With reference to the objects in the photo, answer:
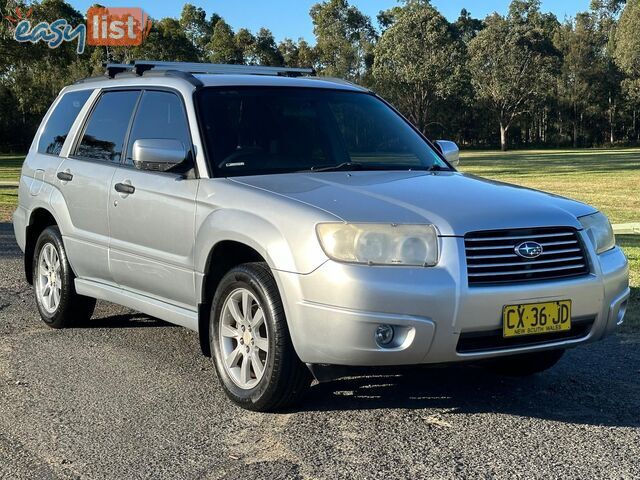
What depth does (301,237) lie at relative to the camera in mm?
4180

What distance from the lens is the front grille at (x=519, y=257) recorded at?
4.15m

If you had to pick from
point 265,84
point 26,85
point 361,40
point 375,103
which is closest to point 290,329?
point 265,84

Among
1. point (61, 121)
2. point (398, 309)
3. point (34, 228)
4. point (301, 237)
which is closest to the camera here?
point (398, 309)

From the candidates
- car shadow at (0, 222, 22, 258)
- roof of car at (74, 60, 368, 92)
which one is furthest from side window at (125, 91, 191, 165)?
car shadow at (0, 222, 22, 258)

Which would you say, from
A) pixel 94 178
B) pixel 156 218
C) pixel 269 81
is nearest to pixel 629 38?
pixel 269 81

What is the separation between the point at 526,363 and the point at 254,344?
70.1 inches

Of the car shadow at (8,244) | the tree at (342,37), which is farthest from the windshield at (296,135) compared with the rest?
the tree at (342,37)

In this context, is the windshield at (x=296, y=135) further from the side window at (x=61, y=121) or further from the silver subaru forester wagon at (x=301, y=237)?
the side window at (x=61, y=121)

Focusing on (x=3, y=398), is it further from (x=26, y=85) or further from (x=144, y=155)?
(x=26, y=85)

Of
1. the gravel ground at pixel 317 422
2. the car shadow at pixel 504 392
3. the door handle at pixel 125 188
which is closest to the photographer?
the gravel ground at pixel 317 422

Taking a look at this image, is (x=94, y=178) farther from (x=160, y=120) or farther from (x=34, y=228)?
(x=34, y=228)

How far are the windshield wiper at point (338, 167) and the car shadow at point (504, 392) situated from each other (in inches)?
50.4

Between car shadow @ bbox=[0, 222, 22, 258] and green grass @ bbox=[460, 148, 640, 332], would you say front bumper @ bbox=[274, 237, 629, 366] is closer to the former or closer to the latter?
green grass @ bbox=[460, 148, 640, 332]

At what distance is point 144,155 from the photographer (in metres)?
5.04
